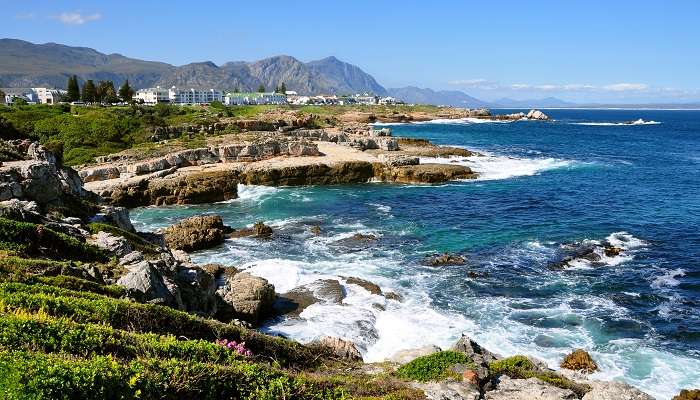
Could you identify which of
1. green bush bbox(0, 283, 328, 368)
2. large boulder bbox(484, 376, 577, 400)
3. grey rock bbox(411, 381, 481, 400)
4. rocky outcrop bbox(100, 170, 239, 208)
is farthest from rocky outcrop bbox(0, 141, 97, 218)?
rocky outcrop bbox(100, 170, 239, 208)

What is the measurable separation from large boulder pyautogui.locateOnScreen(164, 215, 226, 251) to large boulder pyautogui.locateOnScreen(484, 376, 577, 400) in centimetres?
2556

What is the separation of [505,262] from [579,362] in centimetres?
1296

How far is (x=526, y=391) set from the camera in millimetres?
13273

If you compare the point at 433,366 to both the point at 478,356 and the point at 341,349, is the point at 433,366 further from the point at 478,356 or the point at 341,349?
the point at 341,349

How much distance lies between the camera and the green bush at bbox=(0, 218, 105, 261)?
690 inches

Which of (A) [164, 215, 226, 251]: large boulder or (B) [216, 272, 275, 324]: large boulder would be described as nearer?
(B) [216, 272, 275, 324]: large boulder

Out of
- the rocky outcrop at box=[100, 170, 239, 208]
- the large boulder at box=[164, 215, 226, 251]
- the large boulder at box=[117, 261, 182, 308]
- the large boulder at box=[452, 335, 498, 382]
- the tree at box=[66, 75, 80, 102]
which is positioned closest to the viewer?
the large boulder at box=[452, 335, 498, 382]

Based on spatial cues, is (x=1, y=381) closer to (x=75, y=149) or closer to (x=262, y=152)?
(x=262, y=152)

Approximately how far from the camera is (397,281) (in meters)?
28.3

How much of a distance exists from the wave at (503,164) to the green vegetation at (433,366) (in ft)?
164

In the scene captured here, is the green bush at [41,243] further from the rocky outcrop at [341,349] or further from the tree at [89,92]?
the tree at [89,92]

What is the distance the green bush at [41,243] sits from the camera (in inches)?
690

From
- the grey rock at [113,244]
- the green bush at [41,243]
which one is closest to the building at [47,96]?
the grey rock at [113,244]

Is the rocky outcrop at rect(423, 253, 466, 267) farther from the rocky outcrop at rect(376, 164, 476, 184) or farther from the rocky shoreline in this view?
the rocky outcrop at rect(376, 164, 476, 184)
